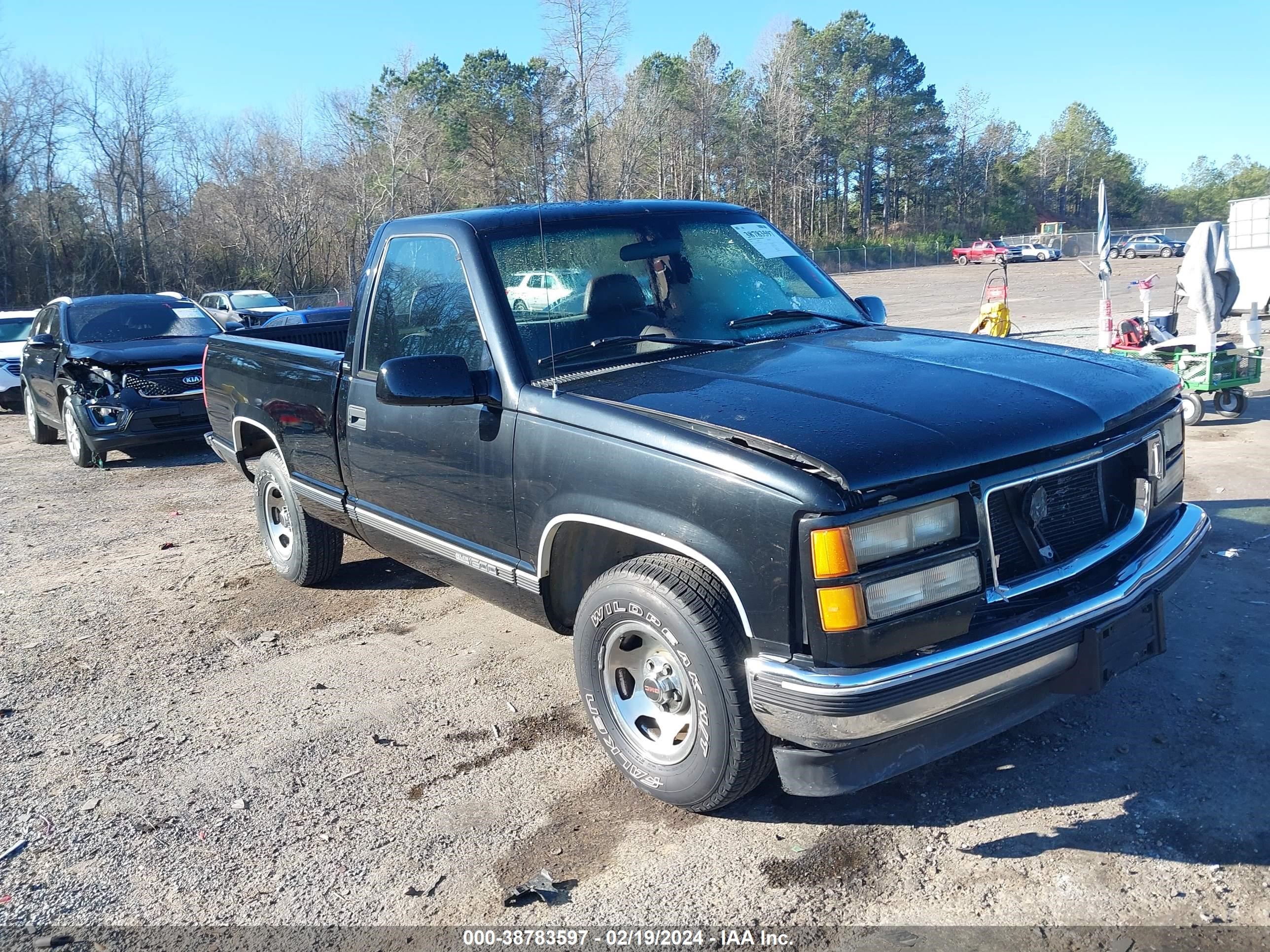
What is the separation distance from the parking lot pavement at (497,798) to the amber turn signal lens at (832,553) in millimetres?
986

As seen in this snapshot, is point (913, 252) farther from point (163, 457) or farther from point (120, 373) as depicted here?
point (120, 373)

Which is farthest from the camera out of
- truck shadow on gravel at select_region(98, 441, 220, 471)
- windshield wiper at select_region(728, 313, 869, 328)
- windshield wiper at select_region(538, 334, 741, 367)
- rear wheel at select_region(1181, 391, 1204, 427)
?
truck shadow on gravel at select_region(98, 441, 220, 471)

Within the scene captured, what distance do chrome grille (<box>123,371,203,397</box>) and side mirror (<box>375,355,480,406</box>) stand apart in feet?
23.9

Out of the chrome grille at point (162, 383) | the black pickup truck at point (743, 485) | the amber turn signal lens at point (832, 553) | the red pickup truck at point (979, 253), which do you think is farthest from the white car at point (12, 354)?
the red pickup truck at point (979, 253)

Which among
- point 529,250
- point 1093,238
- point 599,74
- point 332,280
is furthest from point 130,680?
point 1093,238

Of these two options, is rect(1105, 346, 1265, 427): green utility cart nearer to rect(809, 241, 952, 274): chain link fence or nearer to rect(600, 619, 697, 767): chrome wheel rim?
rect(600, 619, 697, 767): chrome wheel rim

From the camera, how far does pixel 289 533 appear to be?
5.98 m

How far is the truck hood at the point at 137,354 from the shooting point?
1016cm

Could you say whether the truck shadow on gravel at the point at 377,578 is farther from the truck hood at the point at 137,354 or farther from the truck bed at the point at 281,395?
the truck hood at the point at 137,354

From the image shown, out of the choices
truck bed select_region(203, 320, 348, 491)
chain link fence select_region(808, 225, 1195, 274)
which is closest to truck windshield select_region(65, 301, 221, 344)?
truck bed select_region(203, 320, 348, 491)

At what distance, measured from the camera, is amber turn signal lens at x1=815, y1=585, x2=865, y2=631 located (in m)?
2.71

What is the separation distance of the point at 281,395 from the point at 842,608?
3687mm

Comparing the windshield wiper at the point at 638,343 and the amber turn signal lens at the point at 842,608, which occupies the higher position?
the windshield wiper at the point at 638,343

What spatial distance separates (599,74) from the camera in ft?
71.3
